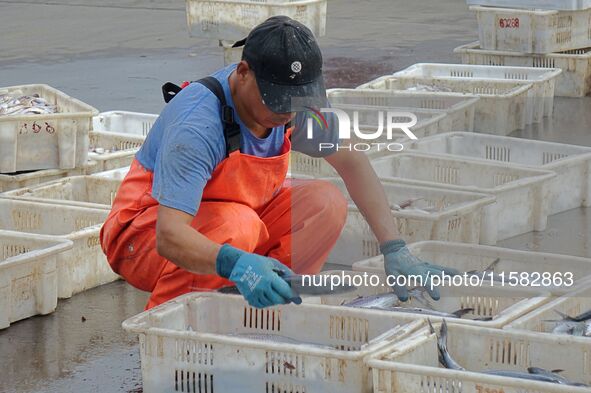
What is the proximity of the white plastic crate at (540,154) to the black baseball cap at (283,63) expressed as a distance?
2.57 metres

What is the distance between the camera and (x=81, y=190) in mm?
6727

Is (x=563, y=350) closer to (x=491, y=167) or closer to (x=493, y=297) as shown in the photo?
(x=493, y=297)

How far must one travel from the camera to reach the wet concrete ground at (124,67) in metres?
4.92

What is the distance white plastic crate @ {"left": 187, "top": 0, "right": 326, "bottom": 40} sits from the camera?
433 inches

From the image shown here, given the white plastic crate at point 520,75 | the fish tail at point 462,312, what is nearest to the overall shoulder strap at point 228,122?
the fish tail at point 462,312

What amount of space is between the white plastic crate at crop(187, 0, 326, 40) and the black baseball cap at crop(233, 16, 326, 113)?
6.71m

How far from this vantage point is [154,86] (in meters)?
11.1

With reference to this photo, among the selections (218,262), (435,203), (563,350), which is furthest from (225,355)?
(435,203)

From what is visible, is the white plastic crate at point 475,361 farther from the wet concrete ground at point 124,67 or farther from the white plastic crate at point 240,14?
the white plastic crate at point 240,14

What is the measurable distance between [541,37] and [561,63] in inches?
10.4

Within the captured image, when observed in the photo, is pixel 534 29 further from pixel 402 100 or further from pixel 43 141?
pixel 43 141

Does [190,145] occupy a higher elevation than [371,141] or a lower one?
higher

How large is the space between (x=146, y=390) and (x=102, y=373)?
49 cm

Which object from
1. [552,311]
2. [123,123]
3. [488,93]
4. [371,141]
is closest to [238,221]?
[552,311]
